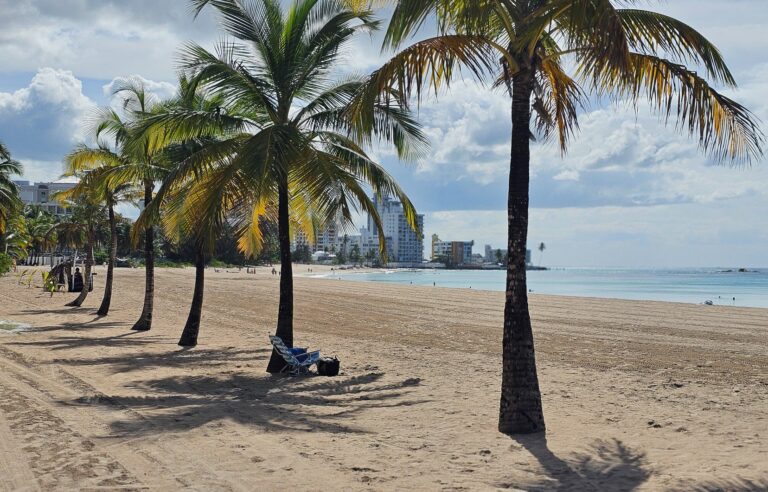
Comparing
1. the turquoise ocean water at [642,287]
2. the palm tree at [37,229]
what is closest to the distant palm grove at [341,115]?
the turquoise ocean water at [642,287]

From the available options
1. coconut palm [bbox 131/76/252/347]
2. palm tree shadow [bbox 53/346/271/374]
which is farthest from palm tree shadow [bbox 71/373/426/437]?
coconut palm [bbox 131/76/252/347]

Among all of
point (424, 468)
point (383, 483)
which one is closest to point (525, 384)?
point (424, 468)

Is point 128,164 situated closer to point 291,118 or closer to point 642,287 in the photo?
point 291,118

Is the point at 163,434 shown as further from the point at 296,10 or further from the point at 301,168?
the point at 296,10

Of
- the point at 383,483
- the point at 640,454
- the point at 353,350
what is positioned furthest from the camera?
the point at 353,350

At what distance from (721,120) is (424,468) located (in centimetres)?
470

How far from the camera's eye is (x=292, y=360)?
11.1 meters

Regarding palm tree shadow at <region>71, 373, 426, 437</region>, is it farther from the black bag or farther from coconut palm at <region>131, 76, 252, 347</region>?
coconut palm at <region>131, 76, 252, 347</region>

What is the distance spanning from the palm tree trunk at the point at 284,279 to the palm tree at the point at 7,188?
24.5 m

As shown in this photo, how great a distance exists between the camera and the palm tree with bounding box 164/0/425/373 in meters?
10.7

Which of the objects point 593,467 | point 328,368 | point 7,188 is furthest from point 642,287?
point 593,467

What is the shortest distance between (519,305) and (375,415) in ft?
7.57

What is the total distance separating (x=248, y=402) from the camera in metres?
8.91

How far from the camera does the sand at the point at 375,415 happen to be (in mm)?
5668
